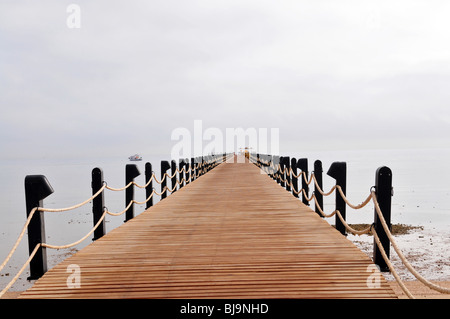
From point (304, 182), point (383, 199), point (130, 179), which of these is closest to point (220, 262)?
point (383, 199)

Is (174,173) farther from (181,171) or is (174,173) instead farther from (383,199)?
(383,199)

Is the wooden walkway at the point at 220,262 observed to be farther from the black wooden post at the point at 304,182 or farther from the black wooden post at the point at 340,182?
the black wooden post at the point at 304,182

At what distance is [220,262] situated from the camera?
439cm

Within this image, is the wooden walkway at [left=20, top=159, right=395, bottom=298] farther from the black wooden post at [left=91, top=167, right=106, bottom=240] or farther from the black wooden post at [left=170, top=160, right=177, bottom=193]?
the black wooden post at [left=170, top=160, right=177, bottom=193]

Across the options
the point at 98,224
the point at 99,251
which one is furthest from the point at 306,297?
the point at 98,224

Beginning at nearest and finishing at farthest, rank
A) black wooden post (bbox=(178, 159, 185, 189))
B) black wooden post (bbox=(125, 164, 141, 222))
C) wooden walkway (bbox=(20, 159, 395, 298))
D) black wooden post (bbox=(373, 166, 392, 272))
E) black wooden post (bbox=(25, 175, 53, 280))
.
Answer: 1. wooden walkway (bbox=(20, 159, 395, 298))
2. black wooden post (bbox=(25, 175, 53, 280))
3. black wooden post (bbox=(373, 166, 392, 272))
4. black wooden post (bbox=(125, 164, 141, 222))
5. black wooden post (bbox=(178, 159, 185, 189))

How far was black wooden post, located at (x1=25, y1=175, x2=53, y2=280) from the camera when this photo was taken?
436 cm

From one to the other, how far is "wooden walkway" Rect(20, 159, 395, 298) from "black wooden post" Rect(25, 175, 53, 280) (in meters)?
0.34

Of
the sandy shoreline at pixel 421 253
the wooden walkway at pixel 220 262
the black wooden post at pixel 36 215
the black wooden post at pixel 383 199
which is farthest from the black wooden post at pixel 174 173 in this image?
the black wooden post at pixel 383 199

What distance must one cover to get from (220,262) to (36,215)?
2472mm

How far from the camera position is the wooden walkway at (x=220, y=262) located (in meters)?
3.52

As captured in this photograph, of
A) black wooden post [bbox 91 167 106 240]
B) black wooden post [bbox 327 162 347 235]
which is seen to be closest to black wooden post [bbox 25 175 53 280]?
black wooden post [bbox 91 167 106 240]

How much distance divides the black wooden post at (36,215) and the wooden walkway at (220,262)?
34 cm
